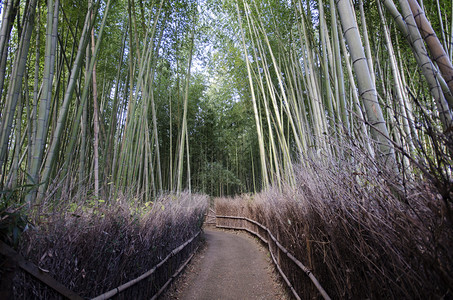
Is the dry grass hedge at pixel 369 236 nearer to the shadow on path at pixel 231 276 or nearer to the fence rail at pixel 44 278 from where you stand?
the shadow on path at pixel 231 276

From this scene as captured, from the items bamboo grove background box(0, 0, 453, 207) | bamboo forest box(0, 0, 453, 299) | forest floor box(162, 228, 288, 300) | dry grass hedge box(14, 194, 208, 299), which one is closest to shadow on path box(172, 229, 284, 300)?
forest floor box(162, 228, 288, 300)

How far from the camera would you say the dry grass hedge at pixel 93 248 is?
1157 mm

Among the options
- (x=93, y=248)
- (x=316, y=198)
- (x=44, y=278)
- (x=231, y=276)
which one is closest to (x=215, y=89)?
(x=231, y=276)

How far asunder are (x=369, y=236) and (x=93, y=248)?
57.4 inches

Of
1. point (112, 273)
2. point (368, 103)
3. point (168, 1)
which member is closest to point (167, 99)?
point (168, 1)

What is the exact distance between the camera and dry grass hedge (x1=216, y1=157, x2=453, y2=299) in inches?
28.0

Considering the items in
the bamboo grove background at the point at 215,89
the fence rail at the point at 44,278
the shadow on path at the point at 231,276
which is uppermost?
the bamboo grove background at the point at 215,89

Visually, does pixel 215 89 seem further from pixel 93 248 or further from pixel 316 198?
pixel 93 248

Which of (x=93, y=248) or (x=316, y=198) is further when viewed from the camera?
(x=316, y=198)

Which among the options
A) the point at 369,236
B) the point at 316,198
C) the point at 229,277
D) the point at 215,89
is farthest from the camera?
the point at 215,89

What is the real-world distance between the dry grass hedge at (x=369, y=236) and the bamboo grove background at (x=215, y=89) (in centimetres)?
11

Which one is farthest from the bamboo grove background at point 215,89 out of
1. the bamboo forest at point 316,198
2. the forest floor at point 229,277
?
the forest floor at point 229,277

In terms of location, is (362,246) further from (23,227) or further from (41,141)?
(41,141)

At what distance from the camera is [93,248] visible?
4.92 ft
